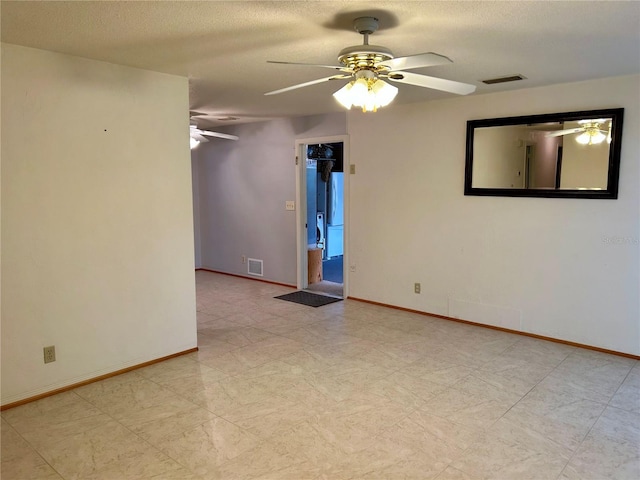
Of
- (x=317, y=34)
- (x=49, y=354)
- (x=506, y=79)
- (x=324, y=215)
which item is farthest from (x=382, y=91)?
(x=324, y=215)

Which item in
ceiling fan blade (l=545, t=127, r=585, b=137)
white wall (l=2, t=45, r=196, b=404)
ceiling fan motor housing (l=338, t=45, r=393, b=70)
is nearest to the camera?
ceiling fan motor housing (l=338, t=45, r=393, b=70)

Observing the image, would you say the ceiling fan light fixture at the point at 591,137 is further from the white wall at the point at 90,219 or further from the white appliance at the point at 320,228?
the white appliance at the point at 320,228

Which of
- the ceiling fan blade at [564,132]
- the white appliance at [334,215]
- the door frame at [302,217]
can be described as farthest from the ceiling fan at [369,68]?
the white appliance at [334,215]

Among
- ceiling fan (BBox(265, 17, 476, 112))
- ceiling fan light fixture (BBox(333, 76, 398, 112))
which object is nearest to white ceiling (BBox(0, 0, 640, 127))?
ceiling fan (BBox(265, 17, 476, 112))

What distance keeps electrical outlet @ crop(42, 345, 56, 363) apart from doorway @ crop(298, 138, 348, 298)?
3.36m

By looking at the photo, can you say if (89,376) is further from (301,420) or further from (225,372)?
(301,420)

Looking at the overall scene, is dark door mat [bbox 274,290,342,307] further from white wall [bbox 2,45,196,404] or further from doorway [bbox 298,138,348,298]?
white wall [bbox 2,45,196,404]

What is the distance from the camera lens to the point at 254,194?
22.2ft

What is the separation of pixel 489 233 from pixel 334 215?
4.25 meters

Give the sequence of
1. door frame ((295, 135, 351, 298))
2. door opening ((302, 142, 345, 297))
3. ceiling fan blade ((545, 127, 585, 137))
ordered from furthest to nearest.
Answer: door opening ((302, 142, 345, 297))
door frame ((295, 135, 351, 298))
ceiling fan blade ((545, 127, 585, 137))

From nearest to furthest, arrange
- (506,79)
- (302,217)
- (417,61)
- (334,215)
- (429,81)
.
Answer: (417,61)
(429,81)
(506,79)
(302,217)
(334,215)

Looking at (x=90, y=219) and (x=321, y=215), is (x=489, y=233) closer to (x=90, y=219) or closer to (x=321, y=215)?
(x=90, y=219)

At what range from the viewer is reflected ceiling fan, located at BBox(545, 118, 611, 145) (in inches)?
150

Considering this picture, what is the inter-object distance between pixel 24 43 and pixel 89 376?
223 centimetres
